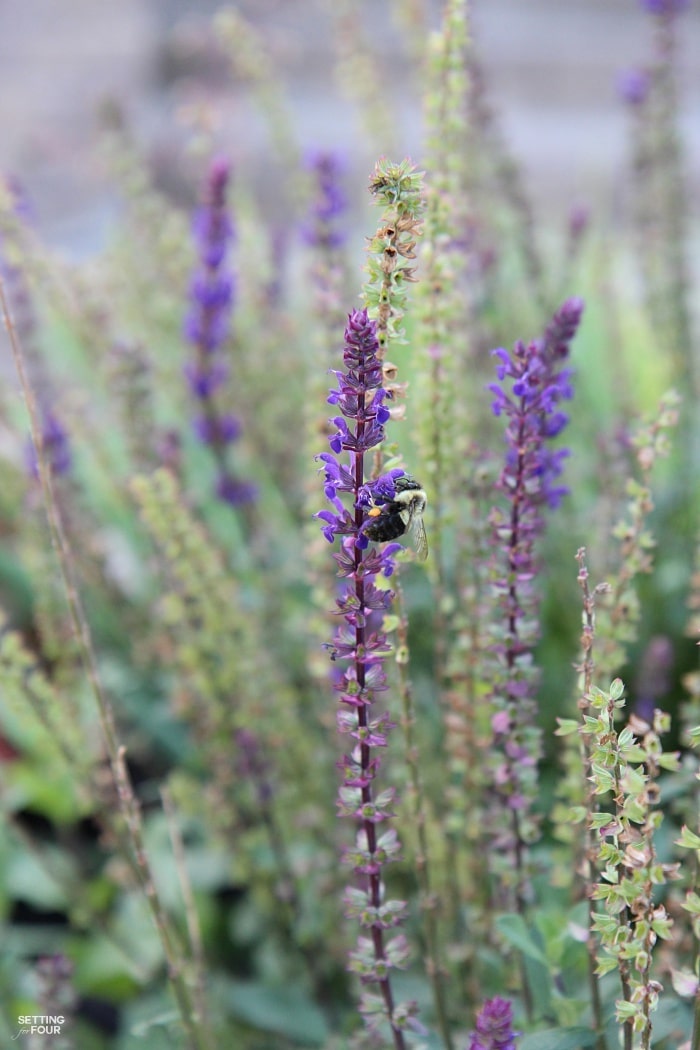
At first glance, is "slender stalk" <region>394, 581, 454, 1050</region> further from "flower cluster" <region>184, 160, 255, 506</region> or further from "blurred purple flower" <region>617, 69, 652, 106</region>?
"blurred purple flower" <region>617, 69, 652, 106</region>

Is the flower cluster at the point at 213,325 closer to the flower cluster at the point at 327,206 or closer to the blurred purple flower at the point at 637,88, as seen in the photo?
the flower cluster at the point at 327,206

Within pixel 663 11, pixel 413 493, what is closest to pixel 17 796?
pixel 413 493

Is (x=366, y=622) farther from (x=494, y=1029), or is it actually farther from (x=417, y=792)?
(x=494, y=1029)

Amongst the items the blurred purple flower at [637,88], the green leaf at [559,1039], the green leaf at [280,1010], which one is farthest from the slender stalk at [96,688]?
the blurred purple flower at [637,88]

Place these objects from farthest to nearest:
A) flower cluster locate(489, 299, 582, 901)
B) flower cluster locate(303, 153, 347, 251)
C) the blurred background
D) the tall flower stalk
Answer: the blurred background → flower cluster locate(303, 153, 347, 251) → flower cluster locate(489, 299, 582, 901) → the tall flower stalk

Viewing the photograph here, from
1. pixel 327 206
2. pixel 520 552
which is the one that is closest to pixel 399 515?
pixel 520 552

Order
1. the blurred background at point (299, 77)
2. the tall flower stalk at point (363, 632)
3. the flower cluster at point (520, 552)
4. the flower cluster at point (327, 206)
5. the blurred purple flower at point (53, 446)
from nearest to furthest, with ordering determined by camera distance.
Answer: the tall flower stalk at point (363, 632)
the flower cluster at point (520, 552)
the flower cluster at point (327, 206)
the blurred purple flower at point (53, 446)
the blurred background at point (299, 77)

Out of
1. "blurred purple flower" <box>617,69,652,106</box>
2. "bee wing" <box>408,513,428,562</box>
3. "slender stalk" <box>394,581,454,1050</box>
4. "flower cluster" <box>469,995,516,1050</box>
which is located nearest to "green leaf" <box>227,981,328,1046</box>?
"slender stalk" <box>394,581,454,1050</box>
